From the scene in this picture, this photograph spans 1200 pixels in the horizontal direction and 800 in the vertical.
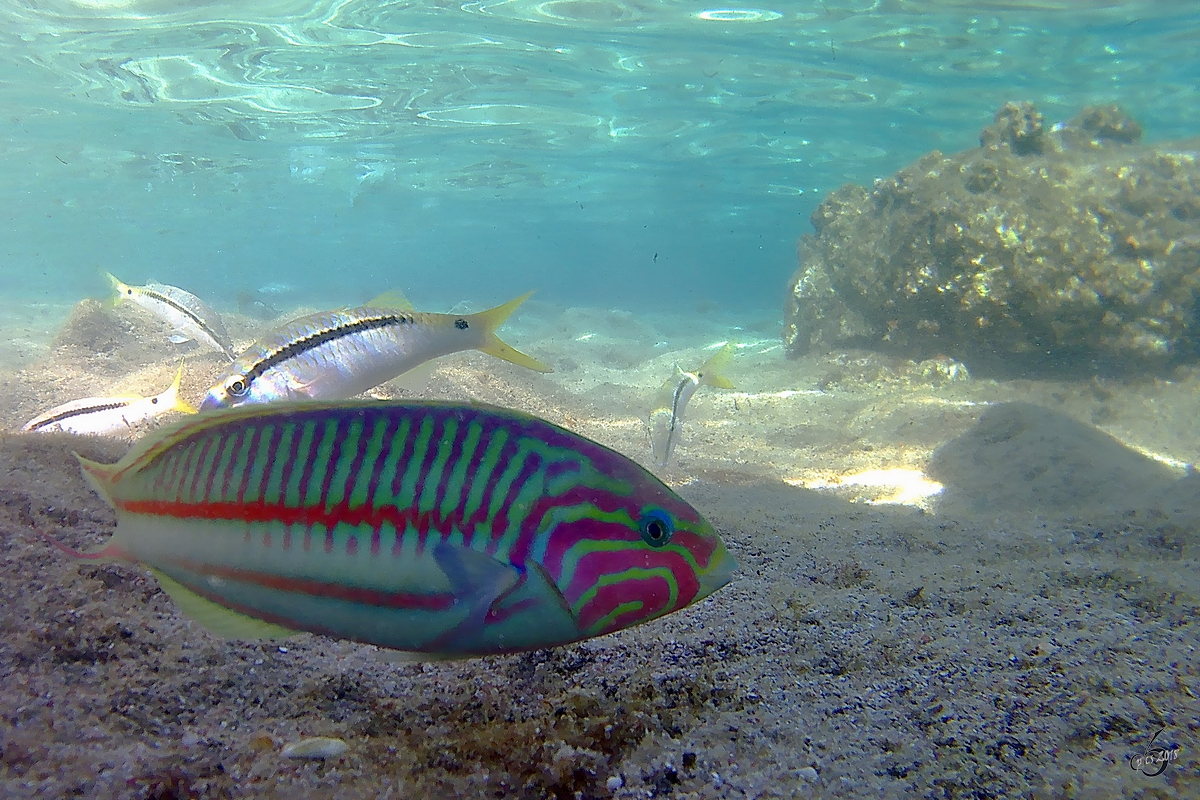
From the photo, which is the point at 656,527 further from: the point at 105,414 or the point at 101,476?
the point at 105,414

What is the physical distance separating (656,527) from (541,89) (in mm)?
26210

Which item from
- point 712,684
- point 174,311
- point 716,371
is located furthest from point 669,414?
point 174,311

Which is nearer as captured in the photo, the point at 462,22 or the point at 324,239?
the point at 462,22

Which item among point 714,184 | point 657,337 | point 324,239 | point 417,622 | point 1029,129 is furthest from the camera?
point 324,239

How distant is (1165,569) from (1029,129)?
12684 millimetres

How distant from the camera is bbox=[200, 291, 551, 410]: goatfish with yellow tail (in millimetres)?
3568

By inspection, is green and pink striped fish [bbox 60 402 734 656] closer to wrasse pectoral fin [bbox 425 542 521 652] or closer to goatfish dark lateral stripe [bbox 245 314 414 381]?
wrasse pectoral fin [bbox 425 542 521 652]

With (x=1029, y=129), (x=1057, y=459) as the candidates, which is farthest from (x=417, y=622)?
(x=1029, y=129)

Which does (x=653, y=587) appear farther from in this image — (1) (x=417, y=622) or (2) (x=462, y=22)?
(2) (x=462, y=22)

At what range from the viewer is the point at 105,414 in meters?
4.91

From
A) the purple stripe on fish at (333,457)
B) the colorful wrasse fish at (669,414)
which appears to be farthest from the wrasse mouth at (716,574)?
the colorful wrasse fish at (669,414)

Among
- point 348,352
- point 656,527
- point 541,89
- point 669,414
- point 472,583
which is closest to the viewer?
point 472,583

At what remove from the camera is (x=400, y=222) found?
66.8m

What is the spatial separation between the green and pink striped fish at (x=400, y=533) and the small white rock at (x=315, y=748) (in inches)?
16.8
